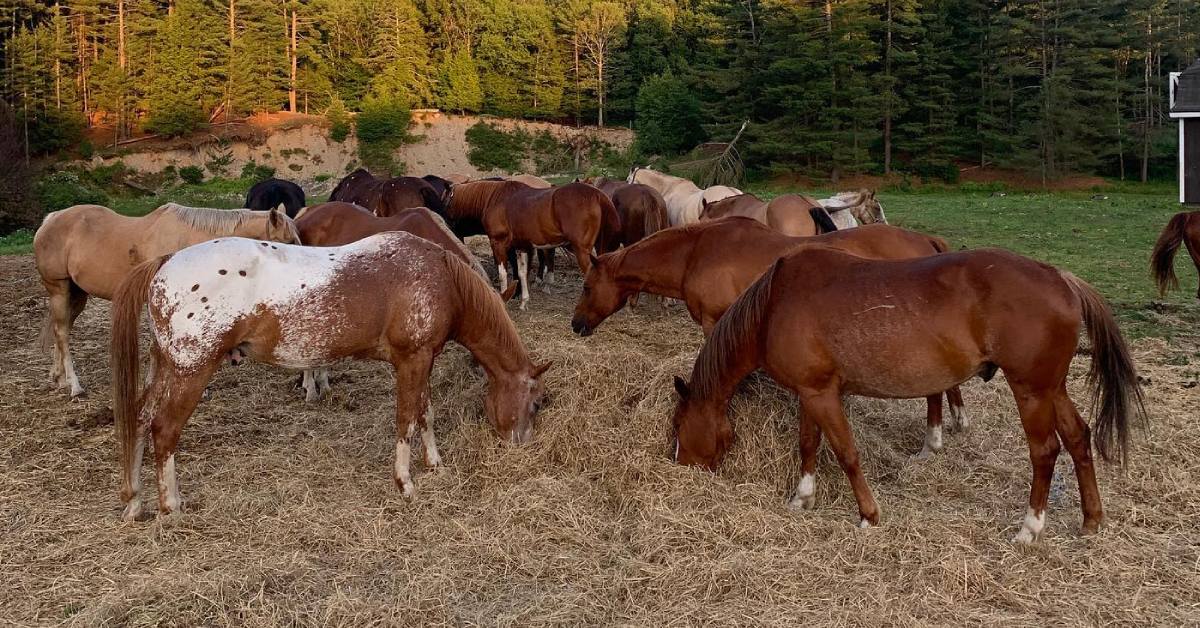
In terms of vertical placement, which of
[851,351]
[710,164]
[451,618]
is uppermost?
[710,164]

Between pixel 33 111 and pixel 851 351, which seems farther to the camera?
pixel 33 111

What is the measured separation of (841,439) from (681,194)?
9.68m

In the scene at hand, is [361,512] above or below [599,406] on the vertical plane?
below

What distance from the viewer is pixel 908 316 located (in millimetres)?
3895

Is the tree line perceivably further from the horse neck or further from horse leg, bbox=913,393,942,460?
horse leg, bbox=913,393,942,460

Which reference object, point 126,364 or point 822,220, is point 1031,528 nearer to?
point 126,364

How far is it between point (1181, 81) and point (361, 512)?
29.6m

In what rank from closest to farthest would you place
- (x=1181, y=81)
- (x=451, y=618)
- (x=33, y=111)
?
(x=451, y=618) → (x=1181, y=81) → (x=33, y=111)

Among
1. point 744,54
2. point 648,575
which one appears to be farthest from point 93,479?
point 744,54

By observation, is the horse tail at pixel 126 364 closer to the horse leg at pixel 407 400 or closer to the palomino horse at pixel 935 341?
the horse leg at pixel 407 400

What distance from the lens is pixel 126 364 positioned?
14.1 ft

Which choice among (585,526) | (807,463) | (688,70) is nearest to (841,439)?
(807,463)

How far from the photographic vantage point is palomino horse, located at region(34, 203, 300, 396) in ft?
21.8

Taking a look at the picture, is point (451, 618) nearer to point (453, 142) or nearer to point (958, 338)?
point (958, 338)
